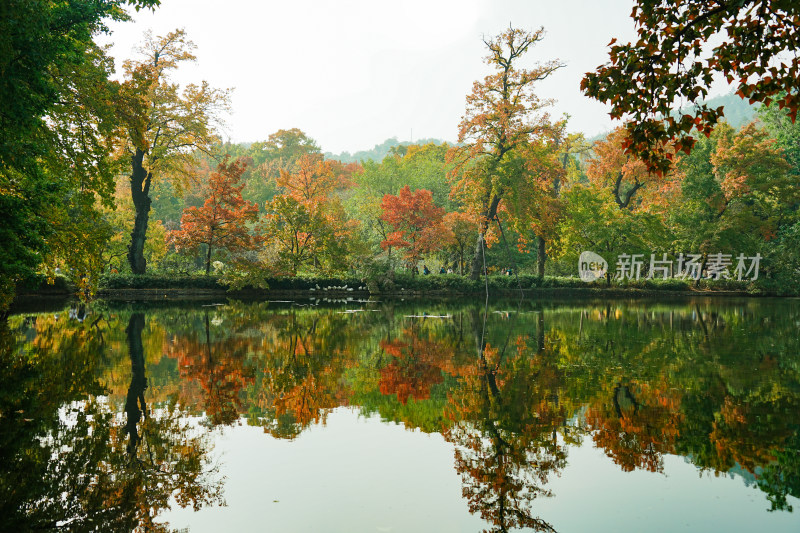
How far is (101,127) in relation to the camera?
34.7 feet

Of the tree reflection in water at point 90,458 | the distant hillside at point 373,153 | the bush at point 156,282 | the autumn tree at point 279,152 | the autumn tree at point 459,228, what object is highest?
the distant hillside at point 373,153

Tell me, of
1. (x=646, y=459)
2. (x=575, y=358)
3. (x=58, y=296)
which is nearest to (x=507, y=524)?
(x=646, y=459)

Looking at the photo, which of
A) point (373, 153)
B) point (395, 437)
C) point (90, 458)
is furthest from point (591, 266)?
point (373, 153)

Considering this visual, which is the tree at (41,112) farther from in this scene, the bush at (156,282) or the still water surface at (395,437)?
the bush at (156,282)

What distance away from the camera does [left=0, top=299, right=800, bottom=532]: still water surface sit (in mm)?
4008

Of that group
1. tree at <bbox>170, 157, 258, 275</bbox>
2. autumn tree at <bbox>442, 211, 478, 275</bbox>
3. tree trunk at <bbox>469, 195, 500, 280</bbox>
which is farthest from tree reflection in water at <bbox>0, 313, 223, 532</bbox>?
tree trunk at <bbox>469, 195, 500, 280</bbox>

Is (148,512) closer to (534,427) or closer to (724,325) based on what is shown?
(534,427)

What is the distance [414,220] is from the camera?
30.8 m

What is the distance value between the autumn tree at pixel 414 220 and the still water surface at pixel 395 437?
19.0 meters

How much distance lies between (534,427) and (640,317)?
15272 mm

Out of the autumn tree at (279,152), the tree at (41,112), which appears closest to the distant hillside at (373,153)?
the autumn tree at (279,152)

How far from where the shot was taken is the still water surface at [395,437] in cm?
401

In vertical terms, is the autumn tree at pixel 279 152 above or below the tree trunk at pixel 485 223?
above

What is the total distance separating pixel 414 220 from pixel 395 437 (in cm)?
2538
